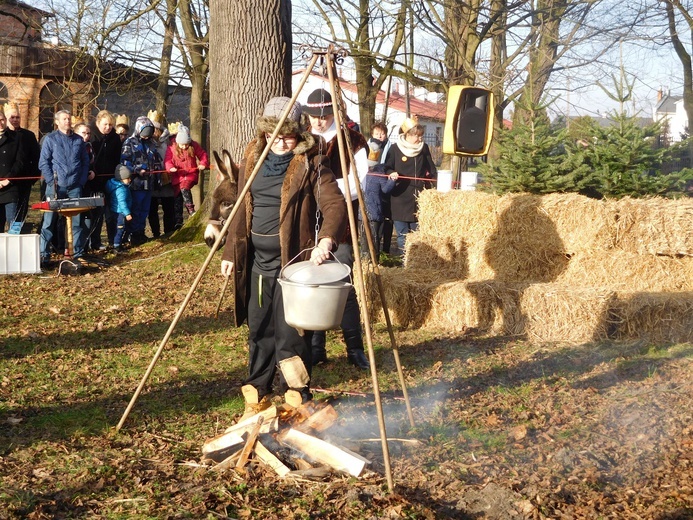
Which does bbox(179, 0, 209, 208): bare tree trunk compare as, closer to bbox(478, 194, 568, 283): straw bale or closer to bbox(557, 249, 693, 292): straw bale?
bbox(478, 194, 568, 283): straw bale

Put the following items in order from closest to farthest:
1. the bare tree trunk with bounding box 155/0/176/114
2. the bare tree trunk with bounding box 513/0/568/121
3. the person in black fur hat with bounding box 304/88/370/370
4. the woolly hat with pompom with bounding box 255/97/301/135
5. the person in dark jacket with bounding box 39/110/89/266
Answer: the woolly hat with pompom with bounding box 255/97/301/135
the person in black fur hat with bounding box 304/88/370/370
the person in dark jacket with bounding box 39/110/89/266
the bare tree trunk with bounding box 513/0/568/121
the bare tree trunk with bounding box 155/0/176/114

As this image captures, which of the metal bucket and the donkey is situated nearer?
the metal bucket

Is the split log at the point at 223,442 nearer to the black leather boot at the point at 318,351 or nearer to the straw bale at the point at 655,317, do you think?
the black leather boot at the point at 318,351

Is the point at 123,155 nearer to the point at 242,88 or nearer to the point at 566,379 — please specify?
the point at 242,88

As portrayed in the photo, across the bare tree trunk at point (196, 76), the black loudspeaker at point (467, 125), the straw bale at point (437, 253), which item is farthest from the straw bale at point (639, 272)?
the bare tree trunk at point (196, 76)

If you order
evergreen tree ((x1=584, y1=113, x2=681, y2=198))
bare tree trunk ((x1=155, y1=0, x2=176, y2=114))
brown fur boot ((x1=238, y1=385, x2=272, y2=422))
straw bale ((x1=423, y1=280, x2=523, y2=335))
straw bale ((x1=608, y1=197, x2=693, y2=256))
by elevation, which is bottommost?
brown fur boot ((x1=238, y1=385, x2=272, y2=422))

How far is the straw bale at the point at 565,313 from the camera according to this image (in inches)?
319

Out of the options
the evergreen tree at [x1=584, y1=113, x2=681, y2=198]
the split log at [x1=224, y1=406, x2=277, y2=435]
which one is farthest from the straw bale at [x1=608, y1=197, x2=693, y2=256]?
the split log at [x1=224, y1=406, x2=277, y2=435]

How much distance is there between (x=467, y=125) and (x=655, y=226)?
2.57 m

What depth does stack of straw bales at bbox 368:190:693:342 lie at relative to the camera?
8.11m

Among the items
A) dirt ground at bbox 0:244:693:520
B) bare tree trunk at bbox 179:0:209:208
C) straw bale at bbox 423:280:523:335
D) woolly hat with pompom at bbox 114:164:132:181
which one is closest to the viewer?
dirt ground at bbox 0:244:693:520

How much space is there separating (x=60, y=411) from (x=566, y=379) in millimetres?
3788

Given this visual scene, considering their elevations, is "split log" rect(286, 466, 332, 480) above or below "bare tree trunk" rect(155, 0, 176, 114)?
below

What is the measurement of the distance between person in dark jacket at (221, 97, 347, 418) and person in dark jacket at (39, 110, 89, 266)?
20.8 feet
